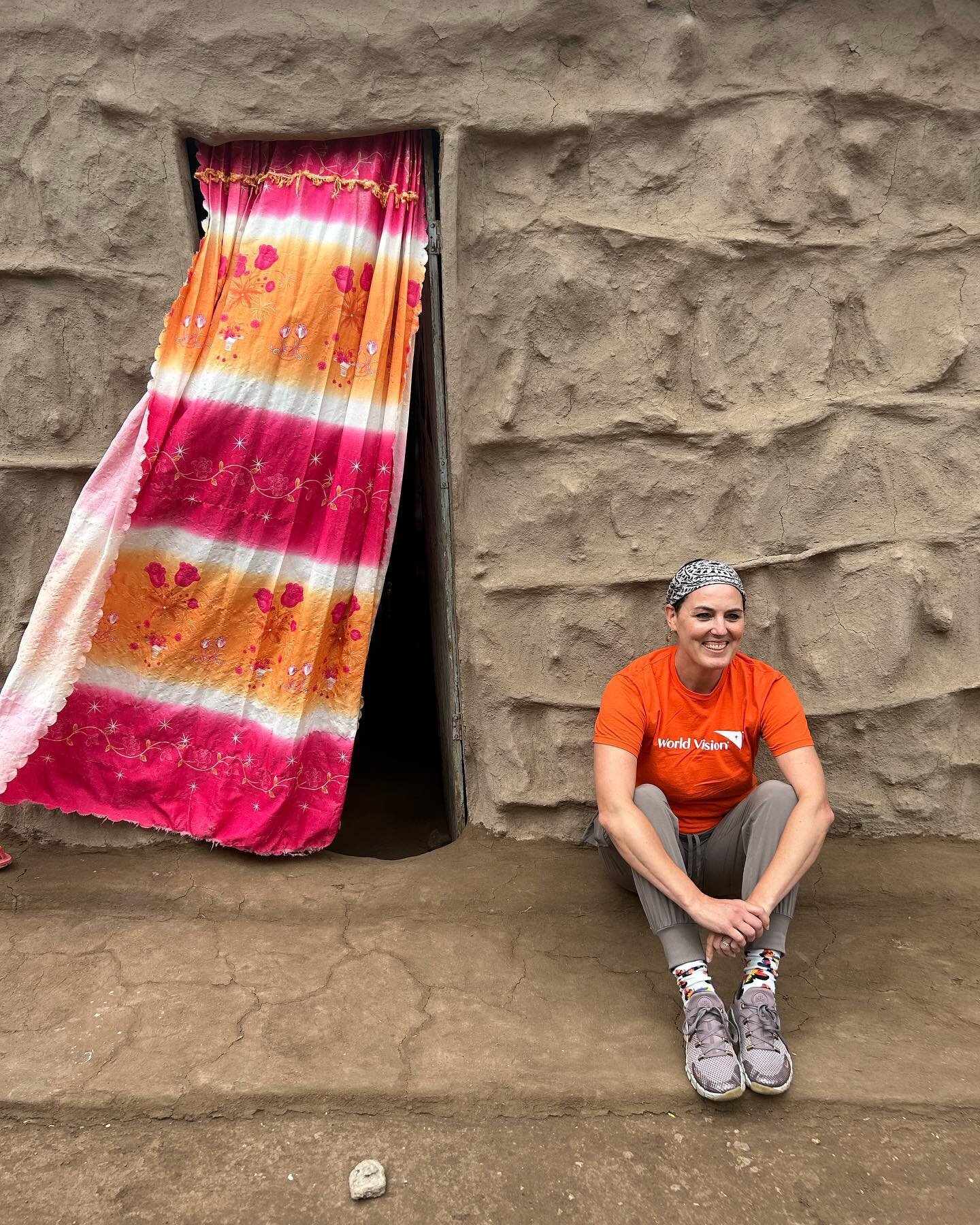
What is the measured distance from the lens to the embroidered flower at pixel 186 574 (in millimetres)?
2607

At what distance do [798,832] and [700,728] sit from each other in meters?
0.33

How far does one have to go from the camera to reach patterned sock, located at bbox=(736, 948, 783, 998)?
1.95 m

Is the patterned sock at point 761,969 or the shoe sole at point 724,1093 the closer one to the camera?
the shoe sole at point 724,1093

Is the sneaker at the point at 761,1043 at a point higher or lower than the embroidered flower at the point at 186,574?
lower

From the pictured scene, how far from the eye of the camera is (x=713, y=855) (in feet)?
7.45

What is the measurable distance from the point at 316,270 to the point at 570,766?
1540 mm

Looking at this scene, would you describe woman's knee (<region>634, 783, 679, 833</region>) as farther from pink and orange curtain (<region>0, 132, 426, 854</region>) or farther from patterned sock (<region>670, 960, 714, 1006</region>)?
pink and orange curtain (<region>0, 132, 426, 854</region>)

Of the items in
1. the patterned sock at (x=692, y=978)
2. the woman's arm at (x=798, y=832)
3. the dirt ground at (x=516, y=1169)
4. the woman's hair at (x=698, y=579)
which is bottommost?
the dirt ground at (x=516, y=1169)

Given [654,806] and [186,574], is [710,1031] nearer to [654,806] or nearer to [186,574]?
[654,806]

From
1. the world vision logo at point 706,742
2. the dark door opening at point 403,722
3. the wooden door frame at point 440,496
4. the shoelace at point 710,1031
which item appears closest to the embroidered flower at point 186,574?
the wooden door frame at point 440,496

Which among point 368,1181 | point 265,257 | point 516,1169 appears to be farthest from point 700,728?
point 265,257

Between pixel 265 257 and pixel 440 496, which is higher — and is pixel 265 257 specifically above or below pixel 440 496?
above

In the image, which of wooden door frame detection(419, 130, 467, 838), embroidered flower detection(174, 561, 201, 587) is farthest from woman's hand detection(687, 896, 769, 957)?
embroidered flower detection(174, 561, 201, 587)

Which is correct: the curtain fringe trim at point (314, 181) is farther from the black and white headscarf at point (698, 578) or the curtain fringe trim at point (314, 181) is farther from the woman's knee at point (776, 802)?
the woman's knee at point (776, 802)
